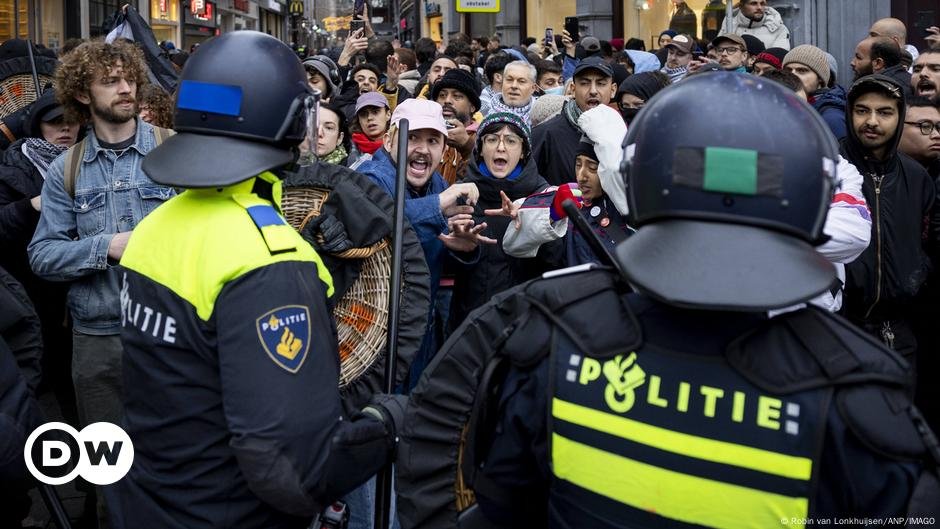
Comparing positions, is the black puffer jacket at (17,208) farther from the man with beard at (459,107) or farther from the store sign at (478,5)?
the store sign at (478,5)

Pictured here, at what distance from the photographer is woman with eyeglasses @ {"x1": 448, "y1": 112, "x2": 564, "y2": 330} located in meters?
4.81

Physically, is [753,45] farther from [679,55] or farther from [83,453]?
[83,453]

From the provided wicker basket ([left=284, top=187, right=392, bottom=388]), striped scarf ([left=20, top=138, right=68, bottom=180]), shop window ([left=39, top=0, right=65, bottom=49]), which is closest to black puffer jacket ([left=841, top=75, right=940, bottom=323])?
wicker basket ([left=284, top=187, right=392, bottom=388])

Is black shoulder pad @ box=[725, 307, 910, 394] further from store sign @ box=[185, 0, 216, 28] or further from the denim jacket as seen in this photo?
store sign @ box=[185, 0, 216, 28]

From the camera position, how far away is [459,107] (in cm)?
741

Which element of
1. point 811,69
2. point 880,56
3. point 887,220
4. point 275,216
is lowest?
point 887,220

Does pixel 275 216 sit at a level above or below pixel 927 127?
below

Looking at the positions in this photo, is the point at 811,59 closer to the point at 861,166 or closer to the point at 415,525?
the point at 861,166

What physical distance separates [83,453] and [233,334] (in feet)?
3.60

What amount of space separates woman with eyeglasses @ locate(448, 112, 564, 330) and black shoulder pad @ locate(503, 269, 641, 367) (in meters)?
2.61

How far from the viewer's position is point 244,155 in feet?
8.09

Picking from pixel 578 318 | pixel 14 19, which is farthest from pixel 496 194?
pixel 14 19

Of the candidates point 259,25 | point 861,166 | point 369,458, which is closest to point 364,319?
point 369,458

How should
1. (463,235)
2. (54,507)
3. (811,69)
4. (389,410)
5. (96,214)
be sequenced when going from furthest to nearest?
1. (811,69)
2. (463,235)
3. (96,214)
4. (54,507)
5. (389,410)
